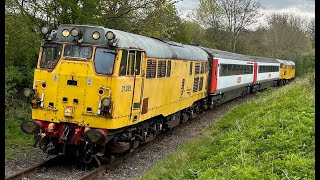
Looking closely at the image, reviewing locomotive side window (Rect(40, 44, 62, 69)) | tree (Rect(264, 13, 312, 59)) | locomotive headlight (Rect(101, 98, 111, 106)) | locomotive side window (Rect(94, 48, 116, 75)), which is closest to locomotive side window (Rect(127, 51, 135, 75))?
locomotive side window (Rect(94, 48, 116, 75))

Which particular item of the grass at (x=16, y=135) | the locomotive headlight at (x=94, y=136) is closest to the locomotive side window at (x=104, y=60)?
the locomotive headlight at (x=94, y=136)

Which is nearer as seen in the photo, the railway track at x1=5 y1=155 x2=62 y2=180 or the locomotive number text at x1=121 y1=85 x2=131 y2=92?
the railway track at x1=5 y1=155 x2=62 y2=180

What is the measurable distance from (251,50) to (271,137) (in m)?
44.6

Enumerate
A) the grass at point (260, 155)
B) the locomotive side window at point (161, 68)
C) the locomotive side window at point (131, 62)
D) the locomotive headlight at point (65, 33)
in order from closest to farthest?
1. the grass at point (260, 155)
2. the locomotive headlight at point (65, 33)
3. the locomotive side window at point (131, 62)
4. the locomotive side window at point (161, 68)

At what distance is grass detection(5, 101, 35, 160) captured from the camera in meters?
10.8

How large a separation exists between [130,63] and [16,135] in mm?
4937

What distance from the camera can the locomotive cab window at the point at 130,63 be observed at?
32.1ft

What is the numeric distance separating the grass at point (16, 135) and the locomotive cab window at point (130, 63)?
3.59 m

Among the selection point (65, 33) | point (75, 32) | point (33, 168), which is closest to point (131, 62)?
point (75, 32)

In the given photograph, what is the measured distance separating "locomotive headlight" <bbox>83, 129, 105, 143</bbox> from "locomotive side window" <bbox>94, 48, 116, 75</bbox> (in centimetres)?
142

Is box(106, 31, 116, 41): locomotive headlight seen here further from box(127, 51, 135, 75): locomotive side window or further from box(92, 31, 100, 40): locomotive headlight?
box(127, 51, 135, 75): locomotive side window

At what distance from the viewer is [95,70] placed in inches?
375

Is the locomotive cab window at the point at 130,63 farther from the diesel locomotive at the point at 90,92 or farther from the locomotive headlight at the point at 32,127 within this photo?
the locomotive headlight at the point at 32,127

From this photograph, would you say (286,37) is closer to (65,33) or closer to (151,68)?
(151,68)
